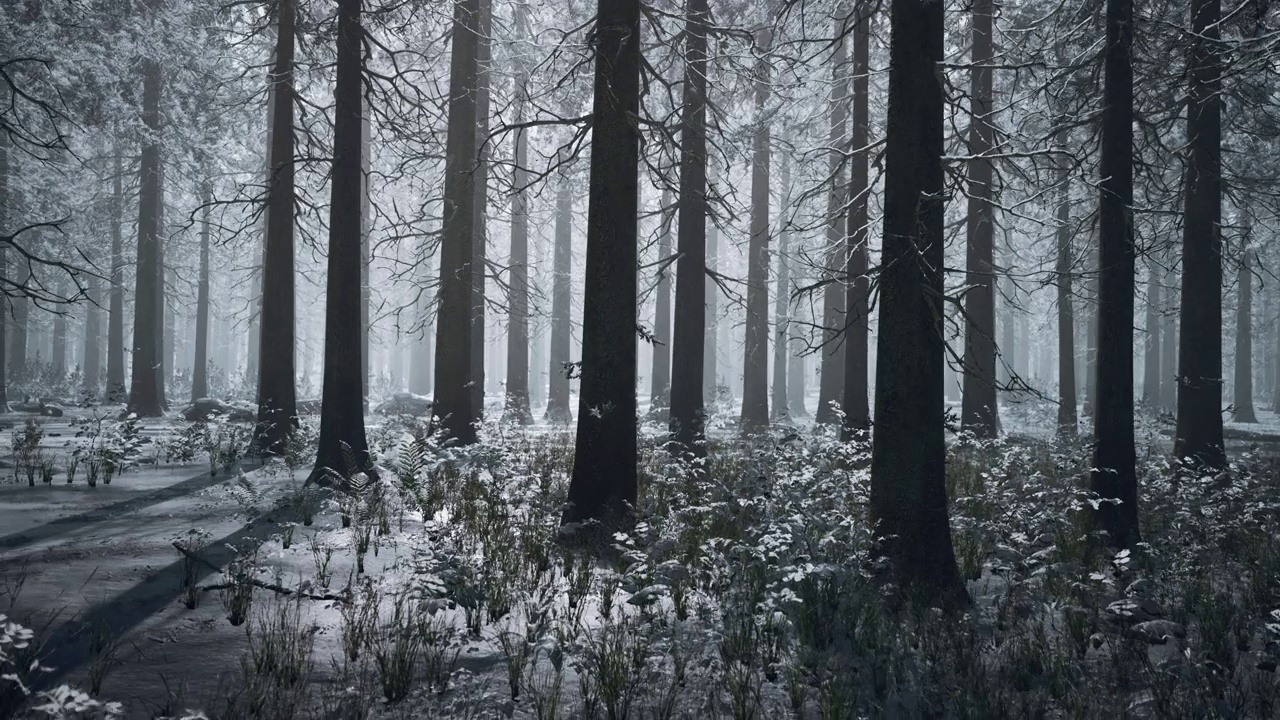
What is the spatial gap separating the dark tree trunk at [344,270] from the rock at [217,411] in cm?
1041

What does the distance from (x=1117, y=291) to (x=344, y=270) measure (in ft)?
28.0

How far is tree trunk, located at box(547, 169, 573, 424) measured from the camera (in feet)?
75.8

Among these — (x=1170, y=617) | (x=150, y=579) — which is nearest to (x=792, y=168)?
(x=1170, y=617)

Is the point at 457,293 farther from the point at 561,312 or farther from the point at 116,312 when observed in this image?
the point at 116,312

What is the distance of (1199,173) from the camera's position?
1072 cm

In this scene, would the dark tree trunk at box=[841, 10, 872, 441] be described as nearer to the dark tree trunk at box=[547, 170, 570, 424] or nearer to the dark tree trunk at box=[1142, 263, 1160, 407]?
the dark tree trunk at box=[547, 170, 570, 424]

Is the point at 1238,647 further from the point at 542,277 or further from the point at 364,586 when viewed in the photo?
the point at 542,277

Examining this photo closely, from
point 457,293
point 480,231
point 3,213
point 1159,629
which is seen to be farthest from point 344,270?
point 3,213

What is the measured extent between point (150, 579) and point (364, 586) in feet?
5.09

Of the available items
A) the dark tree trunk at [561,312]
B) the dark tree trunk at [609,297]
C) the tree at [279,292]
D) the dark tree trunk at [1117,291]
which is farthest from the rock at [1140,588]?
the dark tree trunk at [561,312]

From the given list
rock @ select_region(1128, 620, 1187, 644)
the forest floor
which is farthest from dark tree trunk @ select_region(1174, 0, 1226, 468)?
rock @ select_region(1128, 620, 1187, 644)

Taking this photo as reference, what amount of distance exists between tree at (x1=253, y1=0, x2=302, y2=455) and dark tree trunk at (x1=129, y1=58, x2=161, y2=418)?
410 inches

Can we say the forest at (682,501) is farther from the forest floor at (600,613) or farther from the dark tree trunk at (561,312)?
the dark tree trunk at (561,312)

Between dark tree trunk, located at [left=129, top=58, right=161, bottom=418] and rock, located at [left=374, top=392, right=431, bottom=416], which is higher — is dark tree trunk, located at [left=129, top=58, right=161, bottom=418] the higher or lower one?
the higher one
